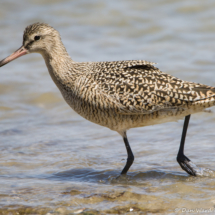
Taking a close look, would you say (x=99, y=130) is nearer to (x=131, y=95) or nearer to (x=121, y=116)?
(x=121, y=116)

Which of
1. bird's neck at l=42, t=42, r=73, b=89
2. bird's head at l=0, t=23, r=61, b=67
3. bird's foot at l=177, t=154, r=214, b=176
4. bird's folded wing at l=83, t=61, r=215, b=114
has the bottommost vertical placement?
bird's foot at l=177, t=154, r=214, b=176

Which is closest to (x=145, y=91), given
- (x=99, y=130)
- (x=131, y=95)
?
(x=131, y=95)

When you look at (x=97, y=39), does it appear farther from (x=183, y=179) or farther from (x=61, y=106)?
(x=183, y=179)

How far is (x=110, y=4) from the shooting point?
1351 centimetres

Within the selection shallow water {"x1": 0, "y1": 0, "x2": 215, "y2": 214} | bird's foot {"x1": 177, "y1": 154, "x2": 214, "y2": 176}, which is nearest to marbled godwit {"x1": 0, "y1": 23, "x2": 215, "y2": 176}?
bird's foot {"x1": 177, "y1": 154, "x2": 214, "y2": 176}

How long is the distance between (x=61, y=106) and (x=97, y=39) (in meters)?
3.44

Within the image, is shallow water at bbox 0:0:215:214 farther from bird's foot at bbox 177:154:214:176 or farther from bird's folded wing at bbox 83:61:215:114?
bird's folded wing at bbox 83:61:215:114

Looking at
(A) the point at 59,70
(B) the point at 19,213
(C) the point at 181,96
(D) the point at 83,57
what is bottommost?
(B) the point at 19,213

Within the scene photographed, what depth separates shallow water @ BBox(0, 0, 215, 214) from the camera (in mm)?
5219

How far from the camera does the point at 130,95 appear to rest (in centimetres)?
571

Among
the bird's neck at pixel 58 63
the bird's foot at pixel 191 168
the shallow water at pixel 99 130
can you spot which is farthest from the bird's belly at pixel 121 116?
the shallow water at pixel 99 130

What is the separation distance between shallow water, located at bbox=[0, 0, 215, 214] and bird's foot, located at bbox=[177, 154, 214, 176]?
95 millimetres

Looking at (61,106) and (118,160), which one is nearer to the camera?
(118,160)

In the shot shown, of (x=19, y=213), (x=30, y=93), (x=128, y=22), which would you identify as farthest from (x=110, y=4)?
(x=19, y=213)
